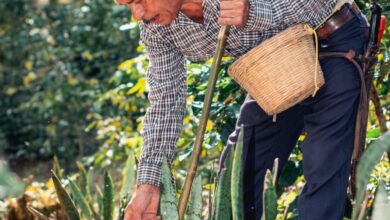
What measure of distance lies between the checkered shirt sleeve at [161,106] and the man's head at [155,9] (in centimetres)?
24

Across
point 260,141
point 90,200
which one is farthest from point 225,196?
point 90,200

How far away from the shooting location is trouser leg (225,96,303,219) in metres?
3.22

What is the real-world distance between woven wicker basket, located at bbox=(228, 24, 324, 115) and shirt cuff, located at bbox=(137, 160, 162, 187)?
0.51 metres

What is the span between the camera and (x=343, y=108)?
2.93 metres

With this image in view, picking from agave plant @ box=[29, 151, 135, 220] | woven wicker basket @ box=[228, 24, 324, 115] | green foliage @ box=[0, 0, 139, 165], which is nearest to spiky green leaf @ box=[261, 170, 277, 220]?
woven wicker basket @ box=[228, 24, 324, 115]

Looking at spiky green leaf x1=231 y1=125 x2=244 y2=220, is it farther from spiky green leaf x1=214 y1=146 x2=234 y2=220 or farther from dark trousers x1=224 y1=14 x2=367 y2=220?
dark trousers x1=224 y1=14 x2=367 y2=220

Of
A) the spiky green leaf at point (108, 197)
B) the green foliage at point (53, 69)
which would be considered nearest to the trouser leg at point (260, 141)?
the spiky green leaf at point (108, 197)

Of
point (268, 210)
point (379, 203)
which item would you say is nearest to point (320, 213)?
point (268, 210)

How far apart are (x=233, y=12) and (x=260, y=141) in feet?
2.48

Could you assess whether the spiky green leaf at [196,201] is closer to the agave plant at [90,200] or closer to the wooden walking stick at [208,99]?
the wooden walking stick at [208,99]

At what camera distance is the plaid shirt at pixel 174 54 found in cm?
296

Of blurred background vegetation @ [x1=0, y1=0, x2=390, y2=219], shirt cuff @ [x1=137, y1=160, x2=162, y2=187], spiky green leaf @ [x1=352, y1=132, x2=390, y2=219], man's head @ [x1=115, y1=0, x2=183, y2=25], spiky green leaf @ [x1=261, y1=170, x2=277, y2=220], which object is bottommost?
spiky green leaf @ [x1=261, y1=170, x2=277, y2=220]

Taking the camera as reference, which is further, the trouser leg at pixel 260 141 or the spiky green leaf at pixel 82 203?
the spiky green leaf at pixel 82 203

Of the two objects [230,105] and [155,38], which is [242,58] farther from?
[230,105]
